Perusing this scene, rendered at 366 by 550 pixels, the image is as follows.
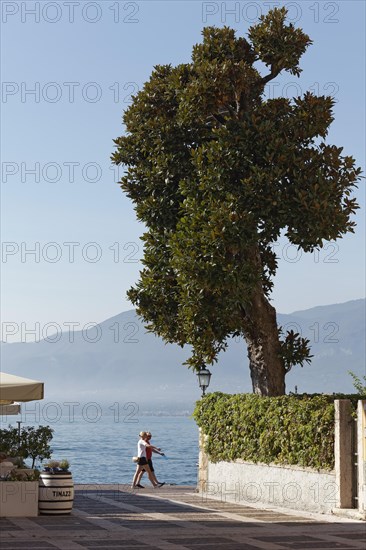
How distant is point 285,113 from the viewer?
27.8 meters

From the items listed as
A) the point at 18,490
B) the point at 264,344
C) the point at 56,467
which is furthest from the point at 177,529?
the point at 264,344

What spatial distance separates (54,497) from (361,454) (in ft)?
21.0

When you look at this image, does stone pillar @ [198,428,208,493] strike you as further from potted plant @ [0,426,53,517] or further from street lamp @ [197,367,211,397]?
potted plant @ [0,426,53,517]

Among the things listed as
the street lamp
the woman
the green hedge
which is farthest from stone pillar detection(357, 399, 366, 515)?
the woman

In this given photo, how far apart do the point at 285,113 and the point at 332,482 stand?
10.2 m

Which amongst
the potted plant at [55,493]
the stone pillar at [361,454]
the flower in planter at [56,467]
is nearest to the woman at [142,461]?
the flower in planter at [56,467]

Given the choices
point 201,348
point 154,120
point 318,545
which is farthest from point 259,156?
point 318,545

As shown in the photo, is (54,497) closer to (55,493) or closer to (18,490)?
(55,493)

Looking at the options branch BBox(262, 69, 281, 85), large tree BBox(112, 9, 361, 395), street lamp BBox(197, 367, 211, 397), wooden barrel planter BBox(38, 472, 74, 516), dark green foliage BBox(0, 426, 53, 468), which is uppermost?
branch BBox(262, 69, 281, 85)

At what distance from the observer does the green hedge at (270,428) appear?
23156 millimetres

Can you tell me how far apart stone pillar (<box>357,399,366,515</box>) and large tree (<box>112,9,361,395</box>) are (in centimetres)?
574

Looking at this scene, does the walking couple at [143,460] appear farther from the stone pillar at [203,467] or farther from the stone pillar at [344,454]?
the stone pillar at [344,454]

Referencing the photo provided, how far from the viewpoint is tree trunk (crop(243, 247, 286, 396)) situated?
2803 centimetres

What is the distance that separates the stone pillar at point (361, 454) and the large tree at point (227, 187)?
226 inches
